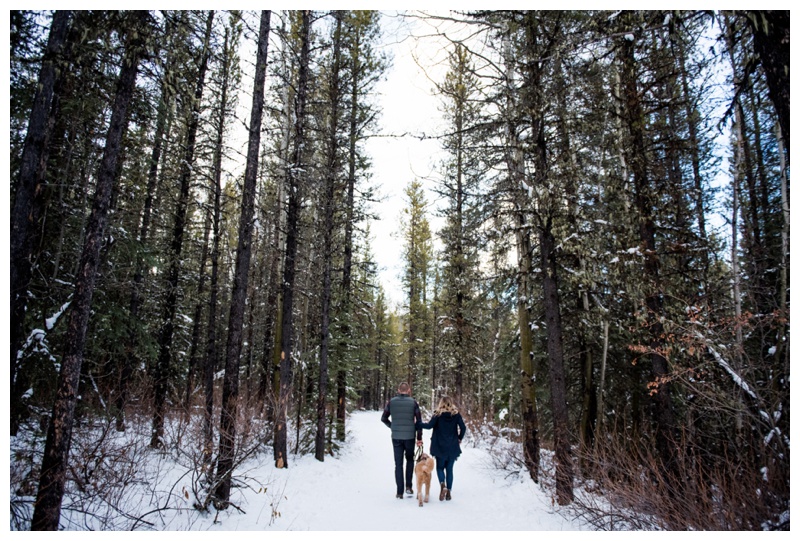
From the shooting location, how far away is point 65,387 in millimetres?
3941

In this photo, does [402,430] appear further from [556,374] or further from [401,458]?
[556,374]

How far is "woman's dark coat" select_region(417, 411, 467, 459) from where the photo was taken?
6816 mm

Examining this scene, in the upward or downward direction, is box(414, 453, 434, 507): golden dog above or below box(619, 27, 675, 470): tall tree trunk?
below

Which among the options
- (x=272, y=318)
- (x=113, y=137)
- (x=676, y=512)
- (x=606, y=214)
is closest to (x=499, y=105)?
(x=606, y=214)

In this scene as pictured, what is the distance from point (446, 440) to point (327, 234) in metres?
6.42

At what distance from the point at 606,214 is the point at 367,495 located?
694cm

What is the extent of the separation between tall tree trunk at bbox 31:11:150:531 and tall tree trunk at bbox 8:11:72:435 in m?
1.02

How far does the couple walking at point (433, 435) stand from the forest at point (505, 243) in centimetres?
175

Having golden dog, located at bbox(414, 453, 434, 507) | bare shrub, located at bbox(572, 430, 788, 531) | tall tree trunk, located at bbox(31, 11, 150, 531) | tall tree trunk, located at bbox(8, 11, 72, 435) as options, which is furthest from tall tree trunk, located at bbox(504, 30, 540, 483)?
tall tree trunk, located at bbox(8, 11, 72, 435)

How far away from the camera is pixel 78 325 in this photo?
13.5ft

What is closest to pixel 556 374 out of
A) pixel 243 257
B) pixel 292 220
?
pixel 243 257

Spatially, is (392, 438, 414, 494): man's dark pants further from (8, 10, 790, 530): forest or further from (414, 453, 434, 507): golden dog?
(8, 10, 790, 530): forest

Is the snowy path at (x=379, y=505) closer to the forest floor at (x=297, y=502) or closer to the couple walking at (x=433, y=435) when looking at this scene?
the forest floor at (x=297, y=502)

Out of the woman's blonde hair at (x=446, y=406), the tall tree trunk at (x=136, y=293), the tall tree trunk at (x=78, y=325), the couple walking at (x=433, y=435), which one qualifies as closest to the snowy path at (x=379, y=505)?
the couple walking at (x=433, y=435)
